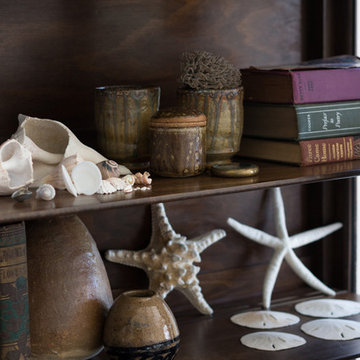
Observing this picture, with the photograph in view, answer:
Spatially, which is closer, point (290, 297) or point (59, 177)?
point (59, 177)

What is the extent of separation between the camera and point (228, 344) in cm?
125

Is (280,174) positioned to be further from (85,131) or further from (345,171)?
(85,131)

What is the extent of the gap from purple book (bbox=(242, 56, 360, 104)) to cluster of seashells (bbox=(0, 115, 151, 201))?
11.1 inches

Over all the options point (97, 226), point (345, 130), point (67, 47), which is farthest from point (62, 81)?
point (345, 130)

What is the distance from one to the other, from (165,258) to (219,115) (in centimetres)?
27

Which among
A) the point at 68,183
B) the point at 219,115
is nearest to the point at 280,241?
the point at 219,115

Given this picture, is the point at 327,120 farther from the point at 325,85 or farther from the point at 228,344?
the point at 228,344

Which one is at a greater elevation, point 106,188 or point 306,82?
point 306,82

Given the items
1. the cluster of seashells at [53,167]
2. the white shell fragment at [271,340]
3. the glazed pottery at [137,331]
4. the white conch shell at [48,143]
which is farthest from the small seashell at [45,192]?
the white shell fragment at [271,340]

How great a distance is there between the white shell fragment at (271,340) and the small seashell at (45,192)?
1.53ft

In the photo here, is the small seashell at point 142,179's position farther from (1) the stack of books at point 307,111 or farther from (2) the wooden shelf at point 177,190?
(1) the stack of books at point 307,111

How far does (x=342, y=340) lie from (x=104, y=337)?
416mm

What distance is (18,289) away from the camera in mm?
974

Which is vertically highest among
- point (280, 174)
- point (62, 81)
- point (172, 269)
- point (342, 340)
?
point (62, 81)
